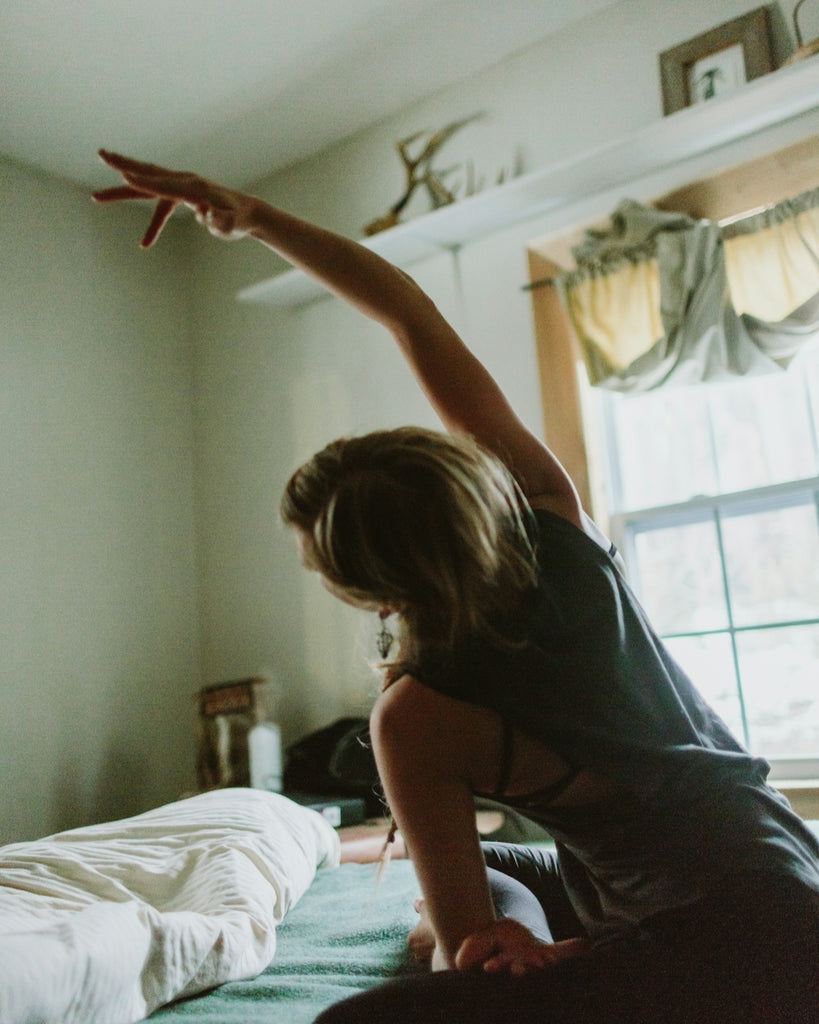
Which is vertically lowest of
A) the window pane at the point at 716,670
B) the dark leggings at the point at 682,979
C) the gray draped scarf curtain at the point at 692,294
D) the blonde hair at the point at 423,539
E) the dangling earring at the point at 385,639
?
the dark leggings at the point at 682,979

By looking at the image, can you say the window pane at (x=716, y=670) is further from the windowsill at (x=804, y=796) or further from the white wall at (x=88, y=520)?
the white wall at (x=88, y=520)

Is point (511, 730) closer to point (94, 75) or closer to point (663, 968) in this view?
point (663, 968)

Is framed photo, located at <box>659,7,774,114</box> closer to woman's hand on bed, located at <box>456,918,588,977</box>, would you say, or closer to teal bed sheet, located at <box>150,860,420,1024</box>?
teal bed sheet, located at <box>150,860,420,1024</box>

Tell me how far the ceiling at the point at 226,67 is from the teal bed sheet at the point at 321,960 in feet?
8.92

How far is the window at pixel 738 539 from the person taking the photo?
2.75m

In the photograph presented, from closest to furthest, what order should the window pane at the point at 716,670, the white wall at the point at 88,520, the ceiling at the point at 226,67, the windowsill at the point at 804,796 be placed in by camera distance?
1. the windowsill at the point at 804,796
2. the window pane at the point at 716,670
3. the ceiling at the point at 226,67
4. the white wall at the point at 88,520

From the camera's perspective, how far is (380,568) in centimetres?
89

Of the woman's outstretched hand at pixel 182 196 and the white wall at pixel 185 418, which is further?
the white wall at pixel 185 418

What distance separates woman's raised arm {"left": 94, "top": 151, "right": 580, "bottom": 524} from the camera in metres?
1.10

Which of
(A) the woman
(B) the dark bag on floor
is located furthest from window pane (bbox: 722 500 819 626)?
(A) the woman

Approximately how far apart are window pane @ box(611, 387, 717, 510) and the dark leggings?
2206mm

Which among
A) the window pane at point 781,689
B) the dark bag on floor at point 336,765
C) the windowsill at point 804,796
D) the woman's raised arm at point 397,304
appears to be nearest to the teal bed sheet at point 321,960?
the woman's raised arm at point 397,304

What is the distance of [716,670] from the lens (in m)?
2.88

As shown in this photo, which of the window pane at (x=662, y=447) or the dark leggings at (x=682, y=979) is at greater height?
the window pane at (x=662, y=447)
